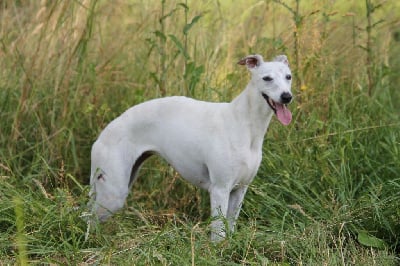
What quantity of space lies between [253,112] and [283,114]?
0.83 feet

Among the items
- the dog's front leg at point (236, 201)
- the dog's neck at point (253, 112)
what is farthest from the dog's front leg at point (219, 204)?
the dog's neck at point (253, 112)

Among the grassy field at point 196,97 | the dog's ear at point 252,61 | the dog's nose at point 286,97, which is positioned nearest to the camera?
the grassy field at point 196,97

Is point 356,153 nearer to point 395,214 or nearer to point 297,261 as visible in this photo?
point 395,214

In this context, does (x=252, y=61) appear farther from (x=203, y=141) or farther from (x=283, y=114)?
(x=203, y=141)

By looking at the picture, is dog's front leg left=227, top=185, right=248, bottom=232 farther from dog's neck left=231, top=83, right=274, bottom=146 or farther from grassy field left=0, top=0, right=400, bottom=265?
dog's neck left=231, top=83, right=274, bottom=146

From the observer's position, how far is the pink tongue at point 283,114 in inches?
195


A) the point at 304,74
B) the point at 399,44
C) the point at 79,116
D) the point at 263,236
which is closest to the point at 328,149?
the point at 304,74

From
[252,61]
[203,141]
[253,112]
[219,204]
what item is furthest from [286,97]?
[219,204]

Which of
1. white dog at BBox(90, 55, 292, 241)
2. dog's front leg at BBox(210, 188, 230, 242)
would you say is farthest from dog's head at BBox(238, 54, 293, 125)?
dog's front leg at BBox(210, 188, 230, 242)

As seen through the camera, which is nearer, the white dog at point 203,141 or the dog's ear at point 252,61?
the white dog at point 203,141

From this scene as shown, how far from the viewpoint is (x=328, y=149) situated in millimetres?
6102

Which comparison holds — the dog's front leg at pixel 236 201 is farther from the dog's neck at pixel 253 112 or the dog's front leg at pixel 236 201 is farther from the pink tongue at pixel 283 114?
the pink tongue at pixel 283 114

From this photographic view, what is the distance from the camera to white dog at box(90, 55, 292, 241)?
5.13 metres

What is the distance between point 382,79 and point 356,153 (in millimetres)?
1178
